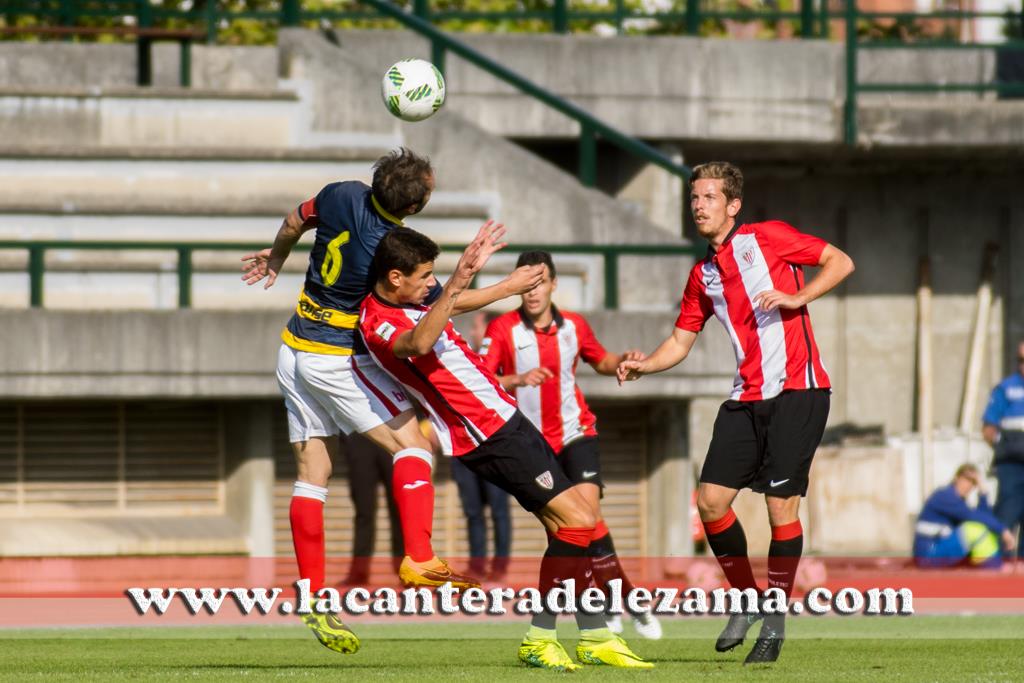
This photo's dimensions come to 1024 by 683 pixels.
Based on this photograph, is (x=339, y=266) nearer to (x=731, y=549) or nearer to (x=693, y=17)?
(x=731, y=549)

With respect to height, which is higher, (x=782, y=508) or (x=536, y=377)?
(x=536, y=377)

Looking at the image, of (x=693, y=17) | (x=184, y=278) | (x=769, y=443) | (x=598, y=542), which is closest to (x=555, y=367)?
(x=598, y=542)

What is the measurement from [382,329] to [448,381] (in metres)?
0.39

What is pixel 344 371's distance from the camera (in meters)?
8.56

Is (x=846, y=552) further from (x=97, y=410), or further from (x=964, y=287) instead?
(x=97, y=410)

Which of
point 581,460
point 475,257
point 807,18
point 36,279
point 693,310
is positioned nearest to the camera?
point 475,257

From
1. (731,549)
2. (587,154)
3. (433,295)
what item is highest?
(587,154)

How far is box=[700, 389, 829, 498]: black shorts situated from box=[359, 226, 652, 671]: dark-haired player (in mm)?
839

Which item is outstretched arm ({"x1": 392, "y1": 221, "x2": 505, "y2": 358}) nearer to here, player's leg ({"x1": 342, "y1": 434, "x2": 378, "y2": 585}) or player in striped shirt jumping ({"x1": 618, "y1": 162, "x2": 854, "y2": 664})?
player in striped shirt jumping ({"x1": 618, "y1": 162, "x2": 854, "y2": 664})

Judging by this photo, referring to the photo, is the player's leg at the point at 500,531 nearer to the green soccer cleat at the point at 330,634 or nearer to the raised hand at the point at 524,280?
the green soccer cleat at the point at 330,634

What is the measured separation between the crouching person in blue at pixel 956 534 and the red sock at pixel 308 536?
811cm

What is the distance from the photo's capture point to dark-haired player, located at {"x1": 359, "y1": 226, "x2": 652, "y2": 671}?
320 inches

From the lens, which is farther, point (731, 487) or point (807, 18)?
point (807, 18)

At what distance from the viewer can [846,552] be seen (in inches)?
720
